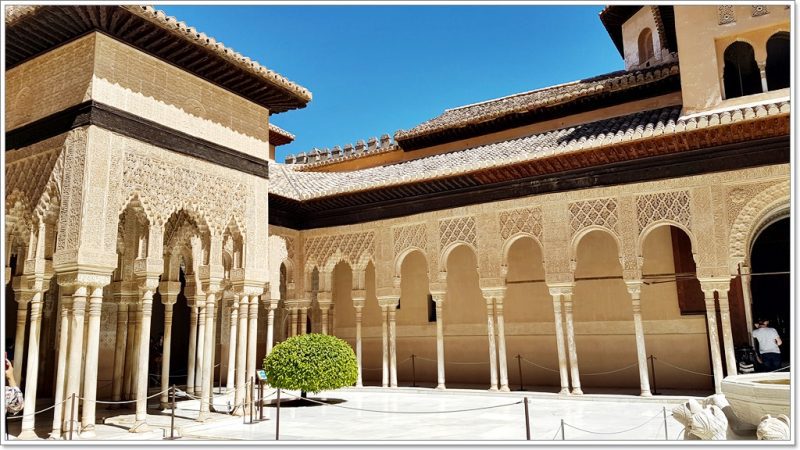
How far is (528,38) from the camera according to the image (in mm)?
9578

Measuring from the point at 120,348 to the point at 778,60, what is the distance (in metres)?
13.1

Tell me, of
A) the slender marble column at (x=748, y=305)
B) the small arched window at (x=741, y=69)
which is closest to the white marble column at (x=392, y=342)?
the slender marble column at (x=748, y=305)

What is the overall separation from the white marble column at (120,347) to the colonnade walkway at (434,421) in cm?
71

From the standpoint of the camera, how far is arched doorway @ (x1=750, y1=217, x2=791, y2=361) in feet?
41.7

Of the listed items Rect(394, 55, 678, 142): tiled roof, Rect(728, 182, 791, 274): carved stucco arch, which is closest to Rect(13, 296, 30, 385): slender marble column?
Rect(394, 55, 678, 142): tiled roof

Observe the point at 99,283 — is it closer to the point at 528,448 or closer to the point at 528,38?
the point at 528,448

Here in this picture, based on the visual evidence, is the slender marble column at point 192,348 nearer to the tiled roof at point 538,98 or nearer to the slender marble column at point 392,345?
the slender marble column at point 392,345

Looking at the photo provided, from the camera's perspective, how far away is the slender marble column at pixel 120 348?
10.8 metres

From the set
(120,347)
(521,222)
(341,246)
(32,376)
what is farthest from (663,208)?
(120,347)

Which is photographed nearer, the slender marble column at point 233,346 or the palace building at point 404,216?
the palace building at point 404,216

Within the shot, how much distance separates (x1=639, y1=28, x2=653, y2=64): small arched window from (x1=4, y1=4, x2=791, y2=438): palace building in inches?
1.6

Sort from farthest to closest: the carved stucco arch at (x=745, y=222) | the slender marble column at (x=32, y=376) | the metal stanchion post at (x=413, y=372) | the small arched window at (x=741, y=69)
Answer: the metal stanchion post at (x=413, y=372) → the small arched window at (x=741, y=69) → the carved stucco arch at (x=745, y=222) → the slender marble column at (x=32, y=376)

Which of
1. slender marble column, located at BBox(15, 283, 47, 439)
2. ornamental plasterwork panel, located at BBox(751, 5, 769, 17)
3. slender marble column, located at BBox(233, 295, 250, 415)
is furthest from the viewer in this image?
ornamental plasterwork panel, located at BBox(751, 5, 769, 17)

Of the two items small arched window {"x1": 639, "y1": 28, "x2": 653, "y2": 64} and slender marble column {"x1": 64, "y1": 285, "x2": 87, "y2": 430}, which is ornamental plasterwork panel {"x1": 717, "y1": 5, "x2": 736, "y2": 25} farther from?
slender marble column {"x1": 64, "y1": 285, "x2": 87, "y2": 430}
